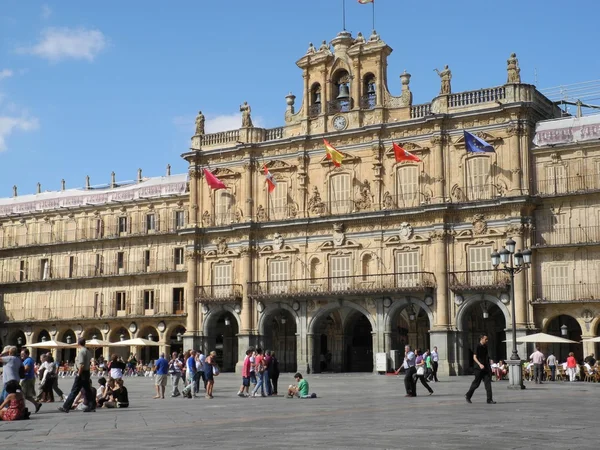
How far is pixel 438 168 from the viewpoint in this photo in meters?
50.4

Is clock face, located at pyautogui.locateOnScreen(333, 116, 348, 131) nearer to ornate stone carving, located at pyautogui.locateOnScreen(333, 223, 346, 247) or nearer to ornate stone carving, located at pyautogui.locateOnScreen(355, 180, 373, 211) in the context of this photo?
ornate stone carving, located at pyautogui.locateOnScreen(355, 180, 373, 211)

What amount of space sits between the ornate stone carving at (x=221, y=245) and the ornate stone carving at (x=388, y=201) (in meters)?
11.3

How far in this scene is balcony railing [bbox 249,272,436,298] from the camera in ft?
164

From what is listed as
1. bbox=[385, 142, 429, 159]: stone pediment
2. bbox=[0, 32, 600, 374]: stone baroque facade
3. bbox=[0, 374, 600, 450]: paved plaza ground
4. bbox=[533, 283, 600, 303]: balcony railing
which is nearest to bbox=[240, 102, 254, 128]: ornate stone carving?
bbox=[0, 32, 600, 374]: stone baroque facade

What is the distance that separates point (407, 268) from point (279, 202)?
32.1 feet

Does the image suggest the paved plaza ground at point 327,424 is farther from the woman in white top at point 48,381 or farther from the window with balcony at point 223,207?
the window with balcony at point 223,207

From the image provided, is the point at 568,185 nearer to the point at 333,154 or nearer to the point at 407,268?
the point at 407,268

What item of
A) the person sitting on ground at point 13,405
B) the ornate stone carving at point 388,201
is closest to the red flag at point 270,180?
the ornate stone carving at point 388,201

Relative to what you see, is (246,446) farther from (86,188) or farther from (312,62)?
(86,188)

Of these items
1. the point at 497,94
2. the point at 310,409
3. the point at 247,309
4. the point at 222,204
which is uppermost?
the point at 497,94

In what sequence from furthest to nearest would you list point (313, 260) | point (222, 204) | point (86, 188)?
1. point (86, 188)
2. point (222, 204)
3. point (313, 260)

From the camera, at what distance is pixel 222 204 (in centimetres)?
5803

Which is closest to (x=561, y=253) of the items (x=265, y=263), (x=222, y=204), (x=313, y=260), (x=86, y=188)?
(x=313, y=260)

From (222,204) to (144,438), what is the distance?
42.8m
